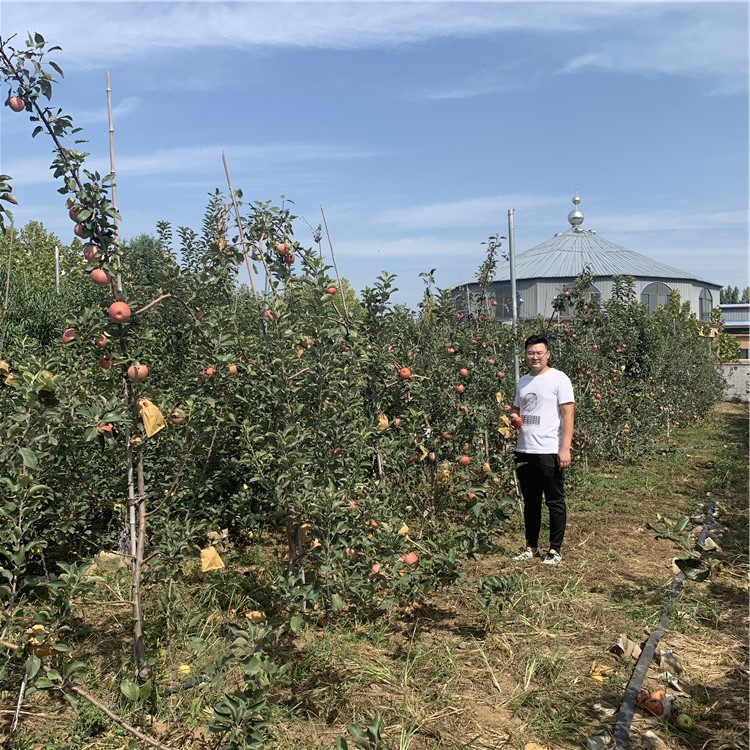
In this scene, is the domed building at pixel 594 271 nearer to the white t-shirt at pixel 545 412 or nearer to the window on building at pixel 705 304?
the window on building at pixel 705 304

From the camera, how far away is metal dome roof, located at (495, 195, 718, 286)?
50.8 metres

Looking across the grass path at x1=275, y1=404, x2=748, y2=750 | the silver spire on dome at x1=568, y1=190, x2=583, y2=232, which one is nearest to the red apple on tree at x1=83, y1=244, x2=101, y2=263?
the grass path at x1=275, y1=404, x2=748, y2=750

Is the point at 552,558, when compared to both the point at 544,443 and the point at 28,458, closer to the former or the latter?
the point at 544,443

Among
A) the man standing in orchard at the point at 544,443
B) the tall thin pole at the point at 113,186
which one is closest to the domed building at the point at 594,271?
the man standing in orchard at the point at 544,443

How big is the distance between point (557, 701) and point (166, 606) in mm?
1643

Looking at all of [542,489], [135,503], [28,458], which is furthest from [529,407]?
[28,458]

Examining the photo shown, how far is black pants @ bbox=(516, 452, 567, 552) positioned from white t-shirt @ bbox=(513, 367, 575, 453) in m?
0.07

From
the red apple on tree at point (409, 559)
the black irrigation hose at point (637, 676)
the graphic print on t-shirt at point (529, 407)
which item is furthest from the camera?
the graphic print on t-shirt at point (529, 407)

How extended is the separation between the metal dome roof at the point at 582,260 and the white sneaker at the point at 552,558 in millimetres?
46552

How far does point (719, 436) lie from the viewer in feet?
38.5

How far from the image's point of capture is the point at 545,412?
4281mm

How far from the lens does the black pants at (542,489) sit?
4242mm

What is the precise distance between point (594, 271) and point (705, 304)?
13250 millimetres

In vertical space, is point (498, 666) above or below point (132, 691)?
below
